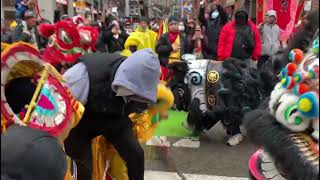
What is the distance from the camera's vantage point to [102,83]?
2600 mm

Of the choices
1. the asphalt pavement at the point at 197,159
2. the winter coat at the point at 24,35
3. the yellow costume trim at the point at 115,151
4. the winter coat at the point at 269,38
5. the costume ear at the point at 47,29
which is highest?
the costume ear at the point at 47,29

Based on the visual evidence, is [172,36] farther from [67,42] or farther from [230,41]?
[67,42]

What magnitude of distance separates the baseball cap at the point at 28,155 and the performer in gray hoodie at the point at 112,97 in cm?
88

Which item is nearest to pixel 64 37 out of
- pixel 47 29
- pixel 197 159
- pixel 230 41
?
pixel 47 29

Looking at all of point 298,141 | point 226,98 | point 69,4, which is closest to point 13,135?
point 298,141

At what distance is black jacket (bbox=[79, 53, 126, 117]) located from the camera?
259cm

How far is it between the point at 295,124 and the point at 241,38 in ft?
14.7

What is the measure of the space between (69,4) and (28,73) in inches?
257

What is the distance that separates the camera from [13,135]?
4.63ft

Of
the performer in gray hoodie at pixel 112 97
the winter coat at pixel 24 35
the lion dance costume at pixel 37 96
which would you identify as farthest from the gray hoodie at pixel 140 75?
the winter coat at pixel 24 35

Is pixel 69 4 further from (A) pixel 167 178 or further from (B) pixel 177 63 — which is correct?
(A) pixel 167 178

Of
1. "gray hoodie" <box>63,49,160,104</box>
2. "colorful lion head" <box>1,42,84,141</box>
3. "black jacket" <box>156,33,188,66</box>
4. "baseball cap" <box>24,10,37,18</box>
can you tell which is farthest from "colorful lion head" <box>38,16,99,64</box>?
"black jacket" <box>156,33,188,66</box>

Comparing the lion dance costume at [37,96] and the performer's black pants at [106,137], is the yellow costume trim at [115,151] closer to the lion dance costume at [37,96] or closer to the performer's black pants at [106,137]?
the performer's black pants at [106,137]

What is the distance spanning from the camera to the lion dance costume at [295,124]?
61.7 inches
